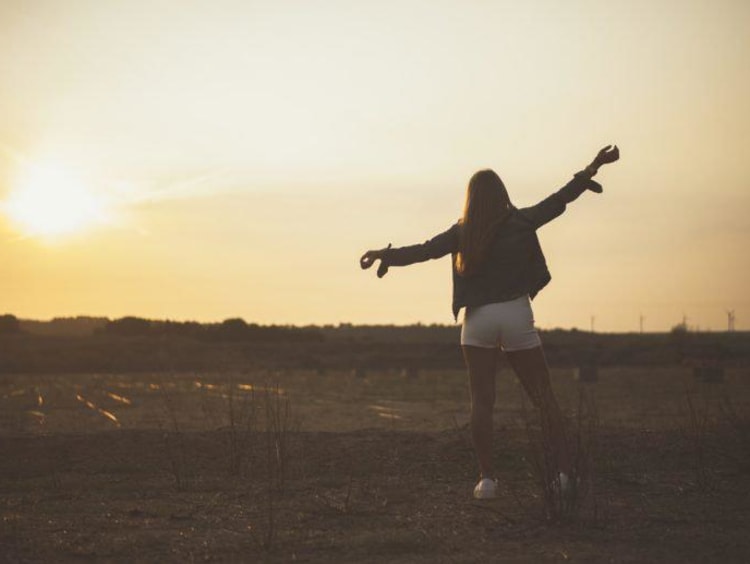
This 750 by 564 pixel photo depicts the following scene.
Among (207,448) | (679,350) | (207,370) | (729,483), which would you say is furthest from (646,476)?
(679,350)

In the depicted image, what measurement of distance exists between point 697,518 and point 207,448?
4.37 metres

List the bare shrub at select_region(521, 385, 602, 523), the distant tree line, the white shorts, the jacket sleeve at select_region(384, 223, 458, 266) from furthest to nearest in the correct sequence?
the distant tree line → the jacket sleeve at select_region(384, 223, 458, 266) → the white shorts → the bare shrub at select_region(521, 385, 602, 523)

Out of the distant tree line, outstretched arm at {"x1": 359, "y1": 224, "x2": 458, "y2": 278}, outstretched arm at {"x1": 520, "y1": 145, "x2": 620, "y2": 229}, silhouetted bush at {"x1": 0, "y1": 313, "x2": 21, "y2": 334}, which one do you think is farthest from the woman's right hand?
silhouetted bush at {"x1": 0, "y1": 313, "x2": 21, "y2": 334}

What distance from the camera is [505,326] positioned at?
5133 millimetres

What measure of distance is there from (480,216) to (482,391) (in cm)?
101

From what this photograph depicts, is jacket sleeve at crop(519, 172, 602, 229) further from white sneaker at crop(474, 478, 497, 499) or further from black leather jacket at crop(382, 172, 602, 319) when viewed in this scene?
white sneaker at crop(474, 478, 497, 499)

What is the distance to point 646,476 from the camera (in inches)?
248

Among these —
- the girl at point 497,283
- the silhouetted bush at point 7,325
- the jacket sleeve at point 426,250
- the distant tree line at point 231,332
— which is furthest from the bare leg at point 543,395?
the silhouetted bush at point 7,325

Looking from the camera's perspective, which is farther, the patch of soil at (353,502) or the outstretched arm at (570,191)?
the outstretched arm at (570,191)

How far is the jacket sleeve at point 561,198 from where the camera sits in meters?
5.21

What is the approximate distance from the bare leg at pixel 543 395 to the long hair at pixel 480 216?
22.6 inches

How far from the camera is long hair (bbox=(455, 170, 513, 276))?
5234mm

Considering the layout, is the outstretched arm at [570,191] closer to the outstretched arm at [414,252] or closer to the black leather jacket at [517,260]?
the black leather jacket at [517,260]

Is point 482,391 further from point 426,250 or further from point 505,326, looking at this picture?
point 426,250
